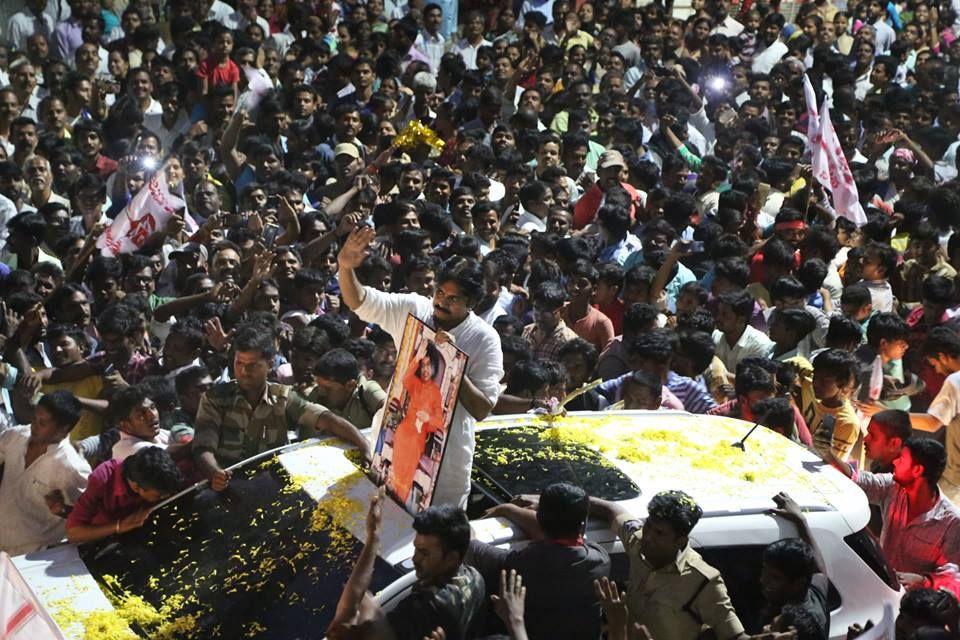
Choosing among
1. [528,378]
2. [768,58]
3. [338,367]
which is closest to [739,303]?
[528,378]

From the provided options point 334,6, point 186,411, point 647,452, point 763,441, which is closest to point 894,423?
point 763,441

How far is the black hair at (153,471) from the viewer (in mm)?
6316

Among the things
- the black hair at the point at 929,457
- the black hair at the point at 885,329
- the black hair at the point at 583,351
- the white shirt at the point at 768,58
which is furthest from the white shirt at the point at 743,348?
the white shirt at the point at 768,58

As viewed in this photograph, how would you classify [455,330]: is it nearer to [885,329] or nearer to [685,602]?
[685,602]

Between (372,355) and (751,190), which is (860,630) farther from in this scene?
(751,190)

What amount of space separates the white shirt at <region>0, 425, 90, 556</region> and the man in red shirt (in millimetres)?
596

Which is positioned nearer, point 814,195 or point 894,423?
point 894,423

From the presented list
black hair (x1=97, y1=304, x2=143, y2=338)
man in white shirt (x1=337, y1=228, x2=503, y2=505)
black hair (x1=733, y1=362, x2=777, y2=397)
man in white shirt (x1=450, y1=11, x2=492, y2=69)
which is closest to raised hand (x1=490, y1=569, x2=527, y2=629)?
man in white shirt (x1=337, y1=228, x2=503, y2=505)

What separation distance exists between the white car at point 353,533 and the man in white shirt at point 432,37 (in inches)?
439

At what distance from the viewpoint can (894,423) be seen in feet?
25.3

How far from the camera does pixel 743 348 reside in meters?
9.42

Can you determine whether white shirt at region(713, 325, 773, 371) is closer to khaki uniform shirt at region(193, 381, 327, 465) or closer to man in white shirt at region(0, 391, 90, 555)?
khaki uniform shirt at region(193, 381, 327, 465)

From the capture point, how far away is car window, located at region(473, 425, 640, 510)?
20.3 ft

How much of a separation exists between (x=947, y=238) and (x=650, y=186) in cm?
279
